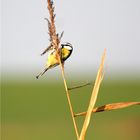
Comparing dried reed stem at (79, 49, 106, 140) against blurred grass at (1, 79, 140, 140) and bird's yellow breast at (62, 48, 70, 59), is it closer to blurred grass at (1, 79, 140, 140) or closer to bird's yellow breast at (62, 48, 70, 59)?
bird's yellow breast at (62, 48, 70, 59)

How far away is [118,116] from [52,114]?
2.27 meters

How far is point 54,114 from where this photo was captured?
832 inches

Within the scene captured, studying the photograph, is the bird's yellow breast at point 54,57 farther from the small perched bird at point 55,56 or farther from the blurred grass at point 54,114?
the blurred grass at point 54,114

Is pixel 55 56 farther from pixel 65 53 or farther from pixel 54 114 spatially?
pixel 54 114

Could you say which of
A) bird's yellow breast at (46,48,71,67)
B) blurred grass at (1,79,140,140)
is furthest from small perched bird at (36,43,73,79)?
blurred grass at (1,79,140,140)

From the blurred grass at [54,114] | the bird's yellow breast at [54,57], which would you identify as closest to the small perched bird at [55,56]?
the bird's yellow breast at [54,57]

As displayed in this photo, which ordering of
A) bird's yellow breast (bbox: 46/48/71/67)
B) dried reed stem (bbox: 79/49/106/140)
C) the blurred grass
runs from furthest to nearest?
the blurred grass, bird's yellow breast (bbox: 46/48/71/67), dried reed stem (bbox: 79/49/106/140)

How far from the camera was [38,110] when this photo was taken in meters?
21.1

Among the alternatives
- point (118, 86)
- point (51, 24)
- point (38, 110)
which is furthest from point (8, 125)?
point (51, 24)

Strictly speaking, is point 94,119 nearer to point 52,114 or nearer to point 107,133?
point 52,114

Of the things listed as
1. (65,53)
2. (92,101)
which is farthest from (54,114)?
(92,101)

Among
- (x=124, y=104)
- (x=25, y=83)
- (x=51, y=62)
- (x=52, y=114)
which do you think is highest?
(x=25, y=83)

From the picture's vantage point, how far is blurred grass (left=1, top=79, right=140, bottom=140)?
49.7 ft

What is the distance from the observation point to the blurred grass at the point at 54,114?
15.1 metres
